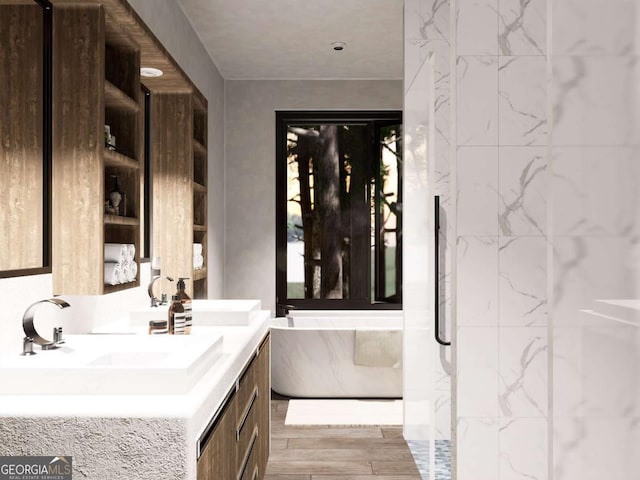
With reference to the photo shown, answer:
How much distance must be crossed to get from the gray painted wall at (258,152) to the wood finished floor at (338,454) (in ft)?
4.91

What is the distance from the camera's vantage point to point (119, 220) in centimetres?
223

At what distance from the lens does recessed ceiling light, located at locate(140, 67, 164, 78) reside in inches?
116

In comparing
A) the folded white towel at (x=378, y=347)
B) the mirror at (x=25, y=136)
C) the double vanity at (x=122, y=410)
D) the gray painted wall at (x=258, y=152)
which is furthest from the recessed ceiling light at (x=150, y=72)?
the folded white towel at (x=378, y=347)

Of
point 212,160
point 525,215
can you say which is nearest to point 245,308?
point 525,215

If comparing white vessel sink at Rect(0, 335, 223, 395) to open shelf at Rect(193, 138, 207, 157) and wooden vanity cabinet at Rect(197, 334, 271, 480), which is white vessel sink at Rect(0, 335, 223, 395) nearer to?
wooden vanity cabinet at Rect(197, 334, 271, 480)

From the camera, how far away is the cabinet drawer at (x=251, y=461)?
2123 millimetres

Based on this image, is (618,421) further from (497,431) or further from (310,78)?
(310,78)

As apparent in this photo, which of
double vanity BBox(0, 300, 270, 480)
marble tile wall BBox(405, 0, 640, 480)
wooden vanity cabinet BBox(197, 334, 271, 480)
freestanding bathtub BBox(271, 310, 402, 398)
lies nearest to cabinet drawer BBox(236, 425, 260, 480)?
wooden vanity cabinet BBox(197, 334, 271, 480)

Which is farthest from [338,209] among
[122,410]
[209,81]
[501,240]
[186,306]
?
[122,410]

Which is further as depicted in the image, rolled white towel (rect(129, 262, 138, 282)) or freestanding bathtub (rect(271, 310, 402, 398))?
freestanding bathtub (rect(271, 310, 402, 398))

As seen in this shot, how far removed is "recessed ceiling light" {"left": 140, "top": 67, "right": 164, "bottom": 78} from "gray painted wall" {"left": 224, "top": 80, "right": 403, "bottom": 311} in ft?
6.36

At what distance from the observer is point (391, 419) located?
3.88m

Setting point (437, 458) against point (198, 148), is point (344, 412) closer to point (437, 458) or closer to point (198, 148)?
point (437, 458)

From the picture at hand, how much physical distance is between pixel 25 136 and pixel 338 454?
2.33m
